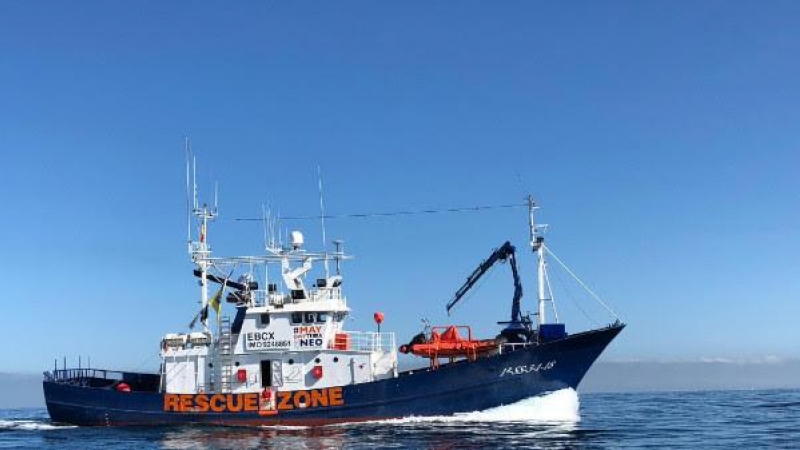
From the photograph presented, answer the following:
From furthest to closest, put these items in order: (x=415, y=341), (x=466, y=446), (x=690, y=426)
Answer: (x=415, y=341) < (x=690, y=426) < (x=466, y=446)

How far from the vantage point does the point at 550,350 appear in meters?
28.2

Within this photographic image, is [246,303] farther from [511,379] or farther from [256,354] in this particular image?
[511,379]

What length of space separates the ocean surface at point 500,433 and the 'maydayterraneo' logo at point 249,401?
2.84 feet

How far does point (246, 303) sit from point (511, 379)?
11.4m

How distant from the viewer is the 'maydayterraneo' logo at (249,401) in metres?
29.4

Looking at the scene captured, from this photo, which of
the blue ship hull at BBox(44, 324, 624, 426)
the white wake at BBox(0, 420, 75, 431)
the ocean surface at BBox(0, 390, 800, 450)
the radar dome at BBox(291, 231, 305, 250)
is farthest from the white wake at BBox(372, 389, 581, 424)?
the white wake at BBox(0, 420, 75, 431)

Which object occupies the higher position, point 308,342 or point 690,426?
point 308,342

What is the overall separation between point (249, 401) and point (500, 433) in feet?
35.1

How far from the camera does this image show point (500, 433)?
2472cm

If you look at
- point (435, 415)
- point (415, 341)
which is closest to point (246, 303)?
point (415, 341)

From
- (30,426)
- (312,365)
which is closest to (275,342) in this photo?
(312,365)

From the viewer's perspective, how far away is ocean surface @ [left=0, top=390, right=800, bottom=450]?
22.9 meters

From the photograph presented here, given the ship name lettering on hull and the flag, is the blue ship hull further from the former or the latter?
the flag

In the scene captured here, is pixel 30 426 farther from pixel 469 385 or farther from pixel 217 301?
pixel 469 385
